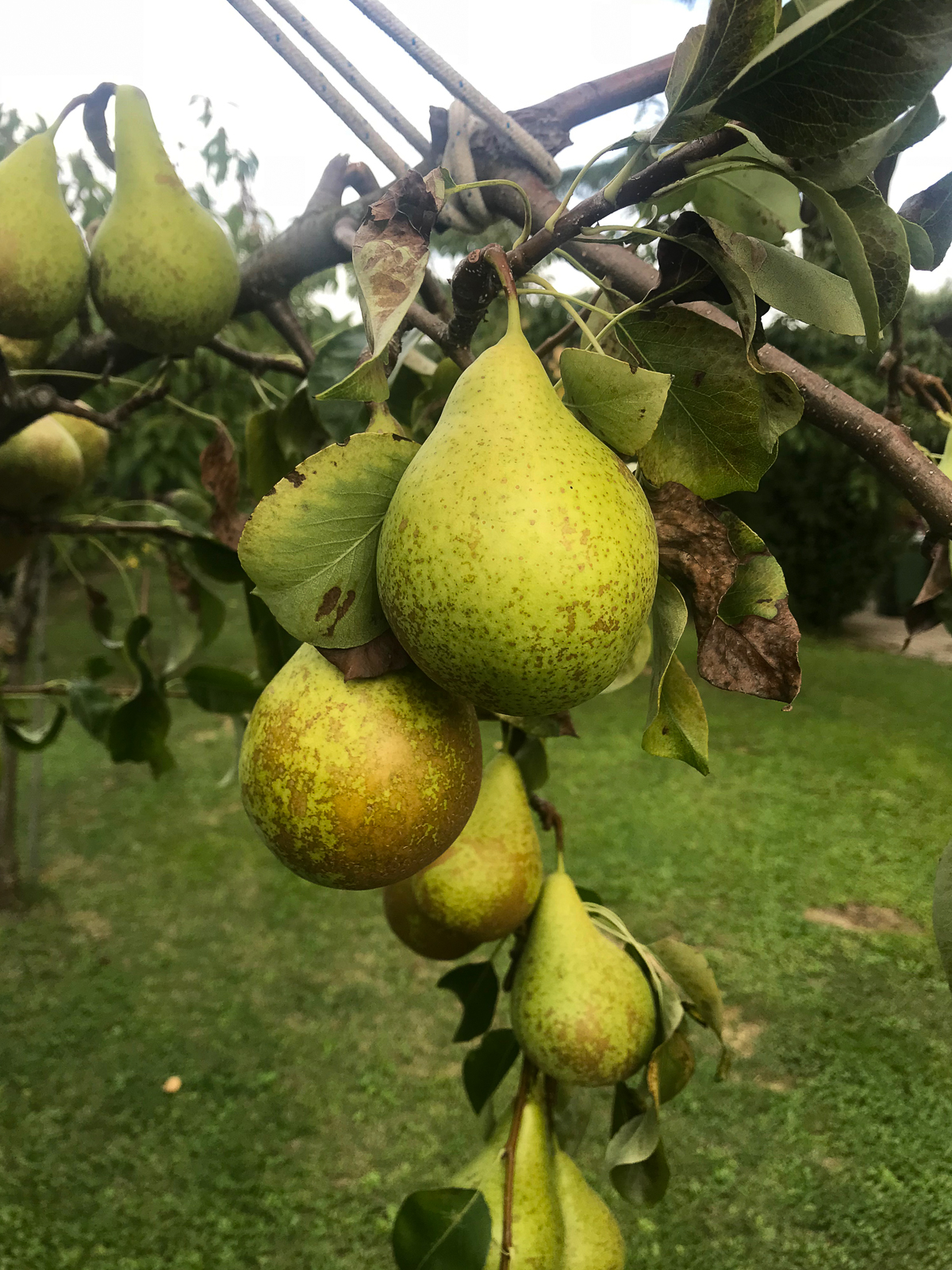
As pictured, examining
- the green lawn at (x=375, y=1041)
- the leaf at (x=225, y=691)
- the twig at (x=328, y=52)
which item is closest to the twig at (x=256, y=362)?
the leaf at (x=225, y=691)

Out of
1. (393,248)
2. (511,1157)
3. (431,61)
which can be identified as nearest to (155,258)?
(431,61)

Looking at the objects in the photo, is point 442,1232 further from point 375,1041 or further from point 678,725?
point 375,1041

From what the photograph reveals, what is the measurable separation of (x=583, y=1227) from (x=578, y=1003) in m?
0.27

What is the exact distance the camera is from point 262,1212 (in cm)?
237

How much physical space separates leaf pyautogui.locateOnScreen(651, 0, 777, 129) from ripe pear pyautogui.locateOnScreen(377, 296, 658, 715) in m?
0.13

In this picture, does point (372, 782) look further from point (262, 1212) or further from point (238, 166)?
point (238, 166)

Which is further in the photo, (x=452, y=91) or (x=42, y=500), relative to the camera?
(x=42, y=500)

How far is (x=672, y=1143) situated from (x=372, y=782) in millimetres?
2498

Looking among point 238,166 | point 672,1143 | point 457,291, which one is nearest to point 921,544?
point 457,291

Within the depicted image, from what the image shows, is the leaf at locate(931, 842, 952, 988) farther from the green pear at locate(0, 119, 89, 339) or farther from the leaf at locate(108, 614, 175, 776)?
the leaf at locate(108, 614, 175, 776)

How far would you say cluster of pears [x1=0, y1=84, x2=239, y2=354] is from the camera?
0.99 meters

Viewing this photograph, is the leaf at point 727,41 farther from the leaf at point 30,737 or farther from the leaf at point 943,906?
the leaf at point 30,737

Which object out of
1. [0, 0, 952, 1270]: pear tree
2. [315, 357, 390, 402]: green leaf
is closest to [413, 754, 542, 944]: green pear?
[0, 0, 952, 1270]: pear tree

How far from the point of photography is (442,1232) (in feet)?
2.99
